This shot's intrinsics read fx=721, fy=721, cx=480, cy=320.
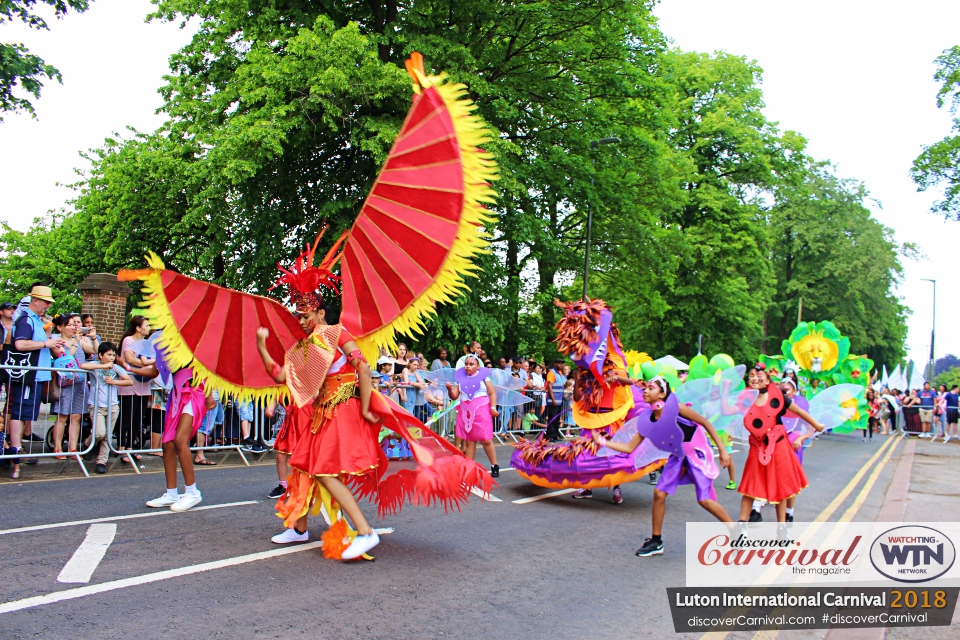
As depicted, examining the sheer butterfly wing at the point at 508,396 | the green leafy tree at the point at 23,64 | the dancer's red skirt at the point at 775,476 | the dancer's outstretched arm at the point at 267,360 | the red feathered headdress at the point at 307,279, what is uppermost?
the green leafy tree at the point at 23,64

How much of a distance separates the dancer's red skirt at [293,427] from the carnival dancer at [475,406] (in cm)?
382

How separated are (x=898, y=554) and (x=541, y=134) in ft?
47.1

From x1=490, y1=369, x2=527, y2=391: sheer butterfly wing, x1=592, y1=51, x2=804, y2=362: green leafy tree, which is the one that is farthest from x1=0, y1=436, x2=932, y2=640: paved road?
x1=592, y1=51, x2=804, y2=362: green leafy tree

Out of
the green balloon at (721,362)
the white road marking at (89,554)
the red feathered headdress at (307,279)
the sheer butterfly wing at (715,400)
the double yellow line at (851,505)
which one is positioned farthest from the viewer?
the green balloon at (721,362)

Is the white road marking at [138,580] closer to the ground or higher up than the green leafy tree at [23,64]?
closer to the ground

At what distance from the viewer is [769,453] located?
680 centimetres

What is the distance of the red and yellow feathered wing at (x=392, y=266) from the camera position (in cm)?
498

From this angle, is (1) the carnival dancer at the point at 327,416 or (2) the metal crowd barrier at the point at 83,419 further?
(2) the metal crowd barrier at the point at 83,419

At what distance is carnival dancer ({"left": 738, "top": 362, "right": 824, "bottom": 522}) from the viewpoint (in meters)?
6.75

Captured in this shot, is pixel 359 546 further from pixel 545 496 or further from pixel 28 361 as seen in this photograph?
pixel 28 361

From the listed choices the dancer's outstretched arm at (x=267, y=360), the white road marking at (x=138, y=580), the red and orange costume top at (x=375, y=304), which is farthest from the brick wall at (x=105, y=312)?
the white road marking at (x=138, y=580)

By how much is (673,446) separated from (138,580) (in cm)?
413

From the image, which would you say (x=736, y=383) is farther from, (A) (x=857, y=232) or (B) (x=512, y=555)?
(A) (x=857, y=232)

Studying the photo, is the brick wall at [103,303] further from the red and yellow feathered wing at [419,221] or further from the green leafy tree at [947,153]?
the green leafy tree at [947,153]
